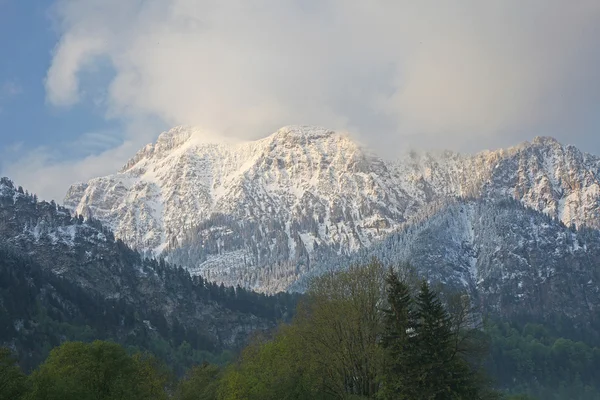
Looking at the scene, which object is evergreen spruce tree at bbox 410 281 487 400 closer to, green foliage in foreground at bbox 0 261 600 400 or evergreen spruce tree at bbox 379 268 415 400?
green foliage in foreground at bbox 0 261 600 400

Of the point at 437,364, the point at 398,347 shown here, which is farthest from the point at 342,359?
the point at 437,364

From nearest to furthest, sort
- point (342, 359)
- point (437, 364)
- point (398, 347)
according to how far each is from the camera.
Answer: point (437, 364) < point (398, 347) < point (342, 359)

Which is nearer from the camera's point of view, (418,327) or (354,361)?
(418,327)

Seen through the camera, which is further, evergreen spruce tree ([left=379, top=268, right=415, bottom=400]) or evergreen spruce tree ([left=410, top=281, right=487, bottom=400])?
evergreen spruce tree ([left=379, top=268, right=415, bottom=400])

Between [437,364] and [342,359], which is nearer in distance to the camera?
[437,364]

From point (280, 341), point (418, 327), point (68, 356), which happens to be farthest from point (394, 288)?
point (68, 356)

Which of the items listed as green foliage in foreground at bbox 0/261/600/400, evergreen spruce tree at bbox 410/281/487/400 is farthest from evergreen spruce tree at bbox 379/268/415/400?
evergreen spruce tree at bbox 410/281/487/400

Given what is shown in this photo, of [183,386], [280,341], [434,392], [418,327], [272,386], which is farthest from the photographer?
[183,386]

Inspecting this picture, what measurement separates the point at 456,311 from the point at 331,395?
1863cm

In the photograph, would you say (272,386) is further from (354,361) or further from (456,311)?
(456,311)

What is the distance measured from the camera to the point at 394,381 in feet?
235

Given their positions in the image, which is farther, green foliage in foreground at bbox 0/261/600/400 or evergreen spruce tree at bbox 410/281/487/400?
green foliage in foreground at bbox 0/261/600/400

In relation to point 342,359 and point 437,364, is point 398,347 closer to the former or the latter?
point 437,364

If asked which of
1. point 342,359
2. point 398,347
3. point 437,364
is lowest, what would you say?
point 437,364
